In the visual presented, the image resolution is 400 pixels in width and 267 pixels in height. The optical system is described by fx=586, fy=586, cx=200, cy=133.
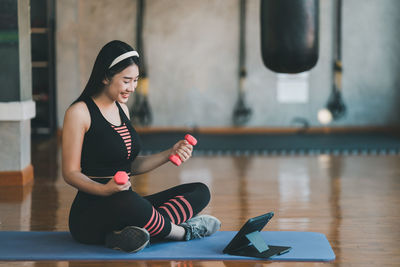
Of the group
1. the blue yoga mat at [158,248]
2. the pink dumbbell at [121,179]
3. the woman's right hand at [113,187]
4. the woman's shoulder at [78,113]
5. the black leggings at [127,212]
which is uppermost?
the woman's shoulder at [78,113]

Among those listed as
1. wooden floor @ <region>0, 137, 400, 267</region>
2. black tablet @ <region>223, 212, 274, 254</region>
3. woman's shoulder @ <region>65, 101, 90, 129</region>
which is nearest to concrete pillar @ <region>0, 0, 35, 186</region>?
wooden floor @ <region>0, 137, 400, 267</region>

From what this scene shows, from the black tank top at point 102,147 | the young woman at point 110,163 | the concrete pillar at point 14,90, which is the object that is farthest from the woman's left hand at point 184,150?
the concrete pillar at point 14,90

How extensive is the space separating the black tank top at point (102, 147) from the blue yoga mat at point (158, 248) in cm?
39

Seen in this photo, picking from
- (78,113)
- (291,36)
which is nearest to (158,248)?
(78,113)

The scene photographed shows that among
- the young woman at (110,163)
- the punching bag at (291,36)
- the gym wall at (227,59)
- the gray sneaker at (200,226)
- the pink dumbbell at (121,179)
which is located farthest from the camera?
the gym wall at (227,59)

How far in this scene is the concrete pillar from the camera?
4.58 meters

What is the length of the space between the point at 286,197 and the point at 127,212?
1.90 m

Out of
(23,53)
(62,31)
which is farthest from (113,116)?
(62,31)

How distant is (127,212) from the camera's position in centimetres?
271

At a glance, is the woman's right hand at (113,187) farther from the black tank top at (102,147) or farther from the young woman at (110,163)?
the black tank top at (102,147)

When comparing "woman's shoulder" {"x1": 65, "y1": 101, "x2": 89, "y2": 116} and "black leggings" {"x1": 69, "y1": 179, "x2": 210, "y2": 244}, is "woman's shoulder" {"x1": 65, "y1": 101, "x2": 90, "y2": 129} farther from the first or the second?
"black leggings" {"x1": 69, "y1": 179, "x2": 210, "y2": 244}

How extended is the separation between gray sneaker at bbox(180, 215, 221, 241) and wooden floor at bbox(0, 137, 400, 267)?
31 cm

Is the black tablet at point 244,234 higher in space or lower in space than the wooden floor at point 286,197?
higher

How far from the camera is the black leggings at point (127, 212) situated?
8.89ft
